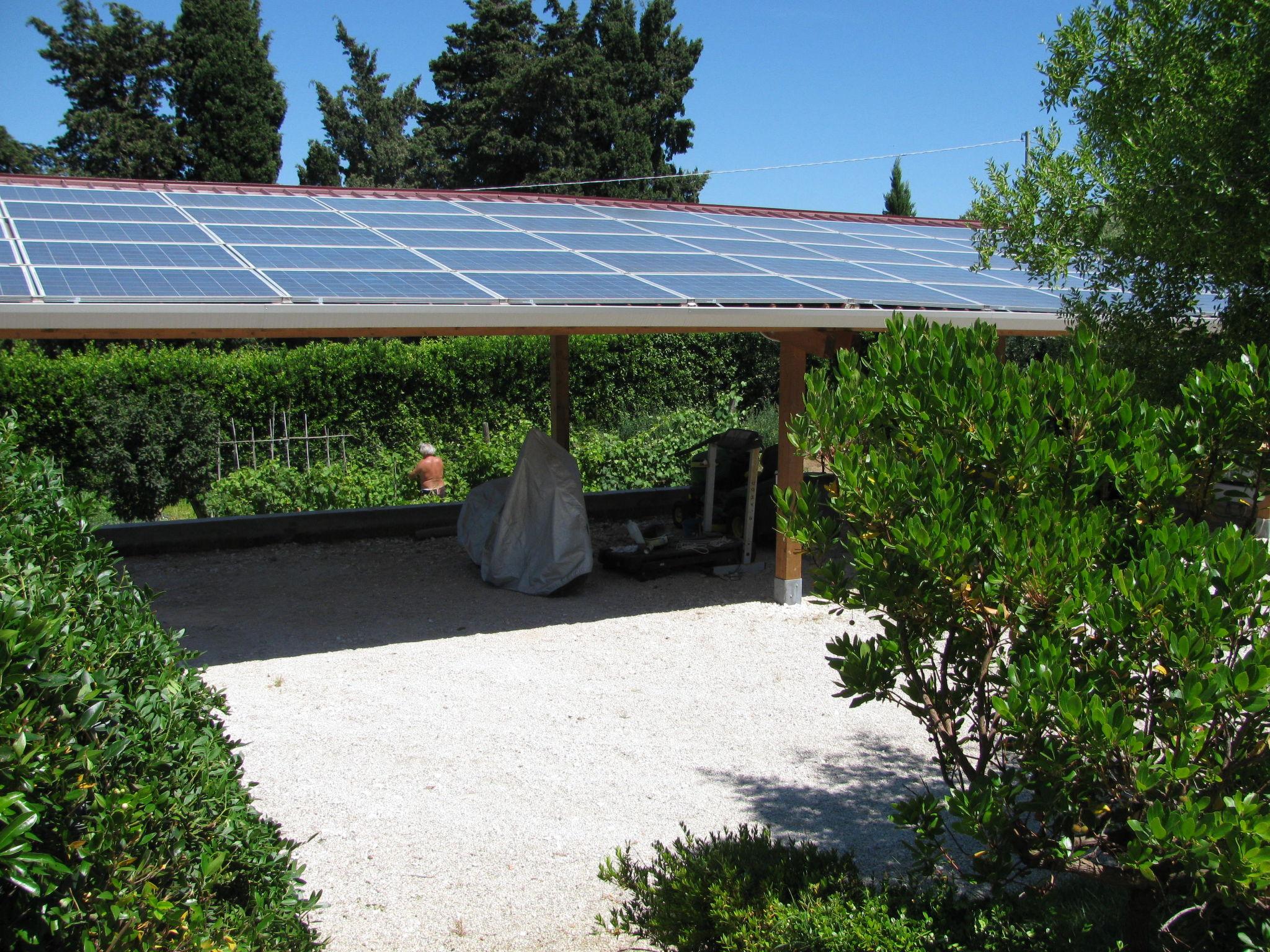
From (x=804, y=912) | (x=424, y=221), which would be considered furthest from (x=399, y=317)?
(x=804, y=912)

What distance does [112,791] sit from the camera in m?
2.62

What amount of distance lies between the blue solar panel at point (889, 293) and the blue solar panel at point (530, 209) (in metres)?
4.06

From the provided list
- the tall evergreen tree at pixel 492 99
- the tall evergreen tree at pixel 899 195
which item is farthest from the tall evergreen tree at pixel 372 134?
the tall evergreen tree at pixel 899 195

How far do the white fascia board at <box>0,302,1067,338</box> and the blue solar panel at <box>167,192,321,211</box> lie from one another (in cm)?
350

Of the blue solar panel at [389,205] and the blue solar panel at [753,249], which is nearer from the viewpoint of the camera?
the blue solar panel at [753,249]

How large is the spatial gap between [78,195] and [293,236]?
9.56 feet

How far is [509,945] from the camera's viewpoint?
4.27 m

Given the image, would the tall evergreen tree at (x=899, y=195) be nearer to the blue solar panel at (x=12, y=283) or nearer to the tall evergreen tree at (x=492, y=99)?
the tall evergreen tree at (x=492, y=99)

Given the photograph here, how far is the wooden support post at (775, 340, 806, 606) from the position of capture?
30.4ft

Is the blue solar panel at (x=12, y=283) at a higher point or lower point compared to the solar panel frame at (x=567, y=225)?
lower

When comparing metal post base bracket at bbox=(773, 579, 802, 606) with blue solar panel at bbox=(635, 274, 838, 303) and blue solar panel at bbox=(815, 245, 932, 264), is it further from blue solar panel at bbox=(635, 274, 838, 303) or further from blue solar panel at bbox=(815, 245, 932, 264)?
blue solar panel at bbox=(815, 245, 932, 264)

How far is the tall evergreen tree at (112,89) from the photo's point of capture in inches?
1262

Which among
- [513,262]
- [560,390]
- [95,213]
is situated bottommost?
[560,390]

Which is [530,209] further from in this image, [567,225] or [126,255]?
[126,255]
